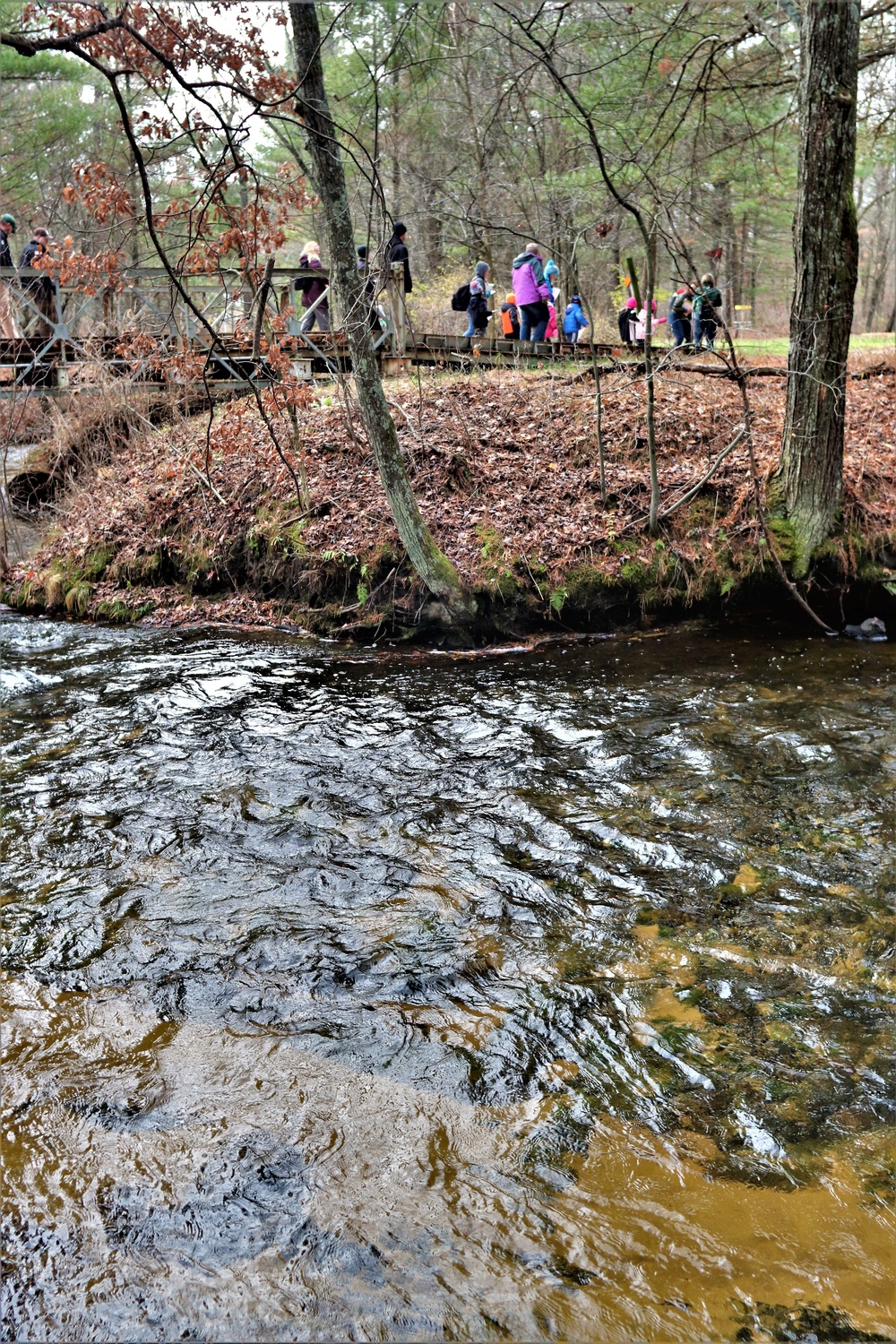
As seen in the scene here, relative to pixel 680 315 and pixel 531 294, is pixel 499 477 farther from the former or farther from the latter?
pixel 680 315

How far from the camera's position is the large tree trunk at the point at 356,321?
7.46 m

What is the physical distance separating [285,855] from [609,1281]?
3.02 meters

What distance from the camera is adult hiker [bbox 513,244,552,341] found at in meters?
14.4

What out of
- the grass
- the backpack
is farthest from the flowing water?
the grass

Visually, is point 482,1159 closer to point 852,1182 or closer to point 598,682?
point 852,1182

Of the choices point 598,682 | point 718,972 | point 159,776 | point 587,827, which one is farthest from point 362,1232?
point 598,682

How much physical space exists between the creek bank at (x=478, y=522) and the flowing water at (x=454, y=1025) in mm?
2343

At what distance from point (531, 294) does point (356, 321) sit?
718 cm

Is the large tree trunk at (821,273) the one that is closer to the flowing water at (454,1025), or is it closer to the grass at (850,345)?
the flowing water at (454,1025)

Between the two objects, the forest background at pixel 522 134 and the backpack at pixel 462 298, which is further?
the backpack at pixel 462 298

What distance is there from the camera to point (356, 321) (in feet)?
27.5

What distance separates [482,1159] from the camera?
3209 mm

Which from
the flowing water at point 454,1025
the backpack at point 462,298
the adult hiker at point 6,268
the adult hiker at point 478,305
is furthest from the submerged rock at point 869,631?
the adult hiker at point 6,268

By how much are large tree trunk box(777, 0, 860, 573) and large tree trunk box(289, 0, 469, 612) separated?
3.76 metres
